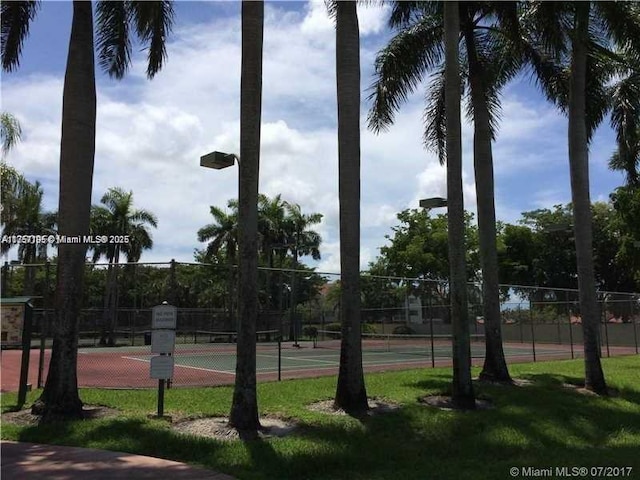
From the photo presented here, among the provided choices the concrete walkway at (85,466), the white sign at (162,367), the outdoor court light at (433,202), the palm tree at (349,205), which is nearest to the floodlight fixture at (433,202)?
the outdoor court light at (433,202)

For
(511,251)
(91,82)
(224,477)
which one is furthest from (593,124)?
(511,251)

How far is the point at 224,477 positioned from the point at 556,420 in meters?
6.59

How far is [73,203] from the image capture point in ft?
35.2

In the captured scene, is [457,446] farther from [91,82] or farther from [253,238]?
[91,82]

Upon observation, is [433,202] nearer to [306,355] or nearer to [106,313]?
[306,355]

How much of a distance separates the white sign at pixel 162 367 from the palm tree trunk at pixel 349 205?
2979 mm

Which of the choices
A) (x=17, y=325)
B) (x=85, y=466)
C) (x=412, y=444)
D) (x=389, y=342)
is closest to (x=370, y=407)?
(x=412, y=444)

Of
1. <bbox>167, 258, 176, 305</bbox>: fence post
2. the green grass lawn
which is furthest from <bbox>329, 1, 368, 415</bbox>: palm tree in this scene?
<bbox>167, 258, 176, 305</bbox>: fence post

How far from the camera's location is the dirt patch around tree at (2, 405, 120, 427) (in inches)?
392

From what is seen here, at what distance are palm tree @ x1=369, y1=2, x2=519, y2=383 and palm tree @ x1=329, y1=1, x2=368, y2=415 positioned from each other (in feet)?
14.7

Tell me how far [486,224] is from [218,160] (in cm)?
683

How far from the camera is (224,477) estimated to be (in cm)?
706

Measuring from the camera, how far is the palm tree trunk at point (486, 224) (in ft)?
49.8

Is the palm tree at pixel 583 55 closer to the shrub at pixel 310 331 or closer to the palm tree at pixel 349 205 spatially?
the palm tree at pixel 349 205
